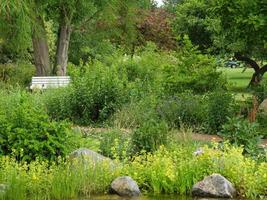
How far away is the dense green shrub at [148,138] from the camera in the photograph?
9.43 meters

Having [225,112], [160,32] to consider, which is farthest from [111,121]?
[160,32]

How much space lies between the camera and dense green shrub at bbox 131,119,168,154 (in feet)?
30.9

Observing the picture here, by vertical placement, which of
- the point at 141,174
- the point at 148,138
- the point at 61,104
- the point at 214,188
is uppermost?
the point at 61,104

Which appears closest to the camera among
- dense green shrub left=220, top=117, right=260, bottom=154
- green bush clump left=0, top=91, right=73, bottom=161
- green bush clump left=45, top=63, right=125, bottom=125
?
green bush clump left=0, top=91, right=73, bottom=161

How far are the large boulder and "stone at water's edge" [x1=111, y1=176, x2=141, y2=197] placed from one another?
0.40 meters

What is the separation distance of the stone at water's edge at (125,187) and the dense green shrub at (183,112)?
5.21 m

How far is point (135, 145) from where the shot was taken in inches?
376

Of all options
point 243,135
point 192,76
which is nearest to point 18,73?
point 192,76

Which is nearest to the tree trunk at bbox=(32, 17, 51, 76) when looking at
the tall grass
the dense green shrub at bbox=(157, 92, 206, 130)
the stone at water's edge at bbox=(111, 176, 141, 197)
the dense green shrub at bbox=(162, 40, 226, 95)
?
the dense green shrub at bbox=(162, 40, 226, 95)

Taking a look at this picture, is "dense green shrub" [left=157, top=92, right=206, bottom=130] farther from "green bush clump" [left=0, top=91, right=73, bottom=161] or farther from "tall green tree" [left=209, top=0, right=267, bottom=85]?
"green bush clump" [left=0, top=91, right=73, bottom=161]

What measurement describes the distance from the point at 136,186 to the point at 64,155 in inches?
50.5

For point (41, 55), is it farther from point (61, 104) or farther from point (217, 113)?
point (217, 113)

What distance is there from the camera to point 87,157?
27.6 ft

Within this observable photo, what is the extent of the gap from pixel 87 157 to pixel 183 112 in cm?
545
